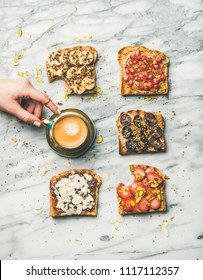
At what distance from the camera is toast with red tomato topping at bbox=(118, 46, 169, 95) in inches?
103

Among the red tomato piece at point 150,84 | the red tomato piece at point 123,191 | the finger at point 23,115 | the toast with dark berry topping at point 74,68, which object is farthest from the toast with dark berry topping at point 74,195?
the red tomato piece at point 150,84

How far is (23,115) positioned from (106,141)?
522 millimetres

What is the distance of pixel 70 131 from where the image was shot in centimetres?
250

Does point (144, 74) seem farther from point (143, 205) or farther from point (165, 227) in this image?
point (165, 227)

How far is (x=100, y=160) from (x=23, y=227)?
61 centimetres

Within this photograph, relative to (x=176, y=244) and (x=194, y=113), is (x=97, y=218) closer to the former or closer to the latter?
(x=176, y=244)

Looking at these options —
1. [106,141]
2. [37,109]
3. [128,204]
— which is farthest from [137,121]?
[37,109]

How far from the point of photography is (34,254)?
8.52ft

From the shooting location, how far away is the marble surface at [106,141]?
8.45 ft

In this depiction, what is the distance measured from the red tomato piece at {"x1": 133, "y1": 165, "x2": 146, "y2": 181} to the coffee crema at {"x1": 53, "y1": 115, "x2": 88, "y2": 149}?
0.37m

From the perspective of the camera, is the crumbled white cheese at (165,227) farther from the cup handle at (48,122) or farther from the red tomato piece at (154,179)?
the cup handle at (48,122)

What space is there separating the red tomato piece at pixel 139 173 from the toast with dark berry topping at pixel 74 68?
0.54m

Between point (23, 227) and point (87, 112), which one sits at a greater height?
point (87, 112)
